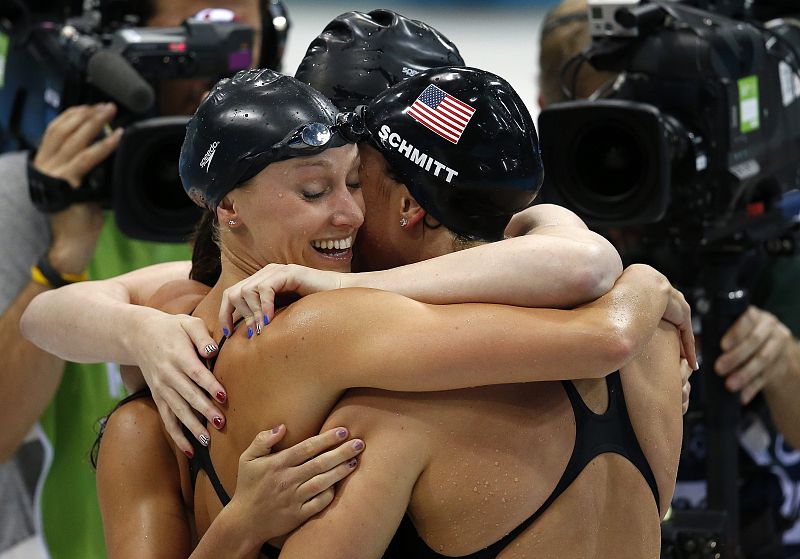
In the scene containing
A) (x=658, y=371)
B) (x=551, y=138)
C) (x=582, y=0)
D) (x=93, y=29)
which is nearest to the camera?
(x=658, y=371)

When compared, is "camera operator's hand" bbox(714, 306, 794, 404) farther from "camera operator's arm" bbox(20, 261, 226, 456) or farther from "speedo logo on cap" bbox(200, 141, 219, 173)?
"speedo logo on cap" bbox(200, 141, 219, 173)

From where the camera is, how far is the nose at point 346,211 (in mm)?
1808

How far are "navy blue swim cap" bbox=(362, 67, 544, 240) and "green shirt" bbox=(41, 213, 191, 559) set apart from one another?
1577 millimetres

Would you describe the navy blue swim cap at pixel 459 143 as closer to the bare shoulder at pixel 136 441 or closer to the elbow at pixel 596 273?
the elbow at pixel 596 273

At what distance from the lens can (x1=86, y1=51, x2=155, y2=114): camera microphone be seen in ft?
9.37

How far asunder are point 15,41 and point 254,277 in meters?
1.80

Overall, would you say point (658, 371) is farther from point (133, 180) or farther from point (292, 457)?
point (133, 180)

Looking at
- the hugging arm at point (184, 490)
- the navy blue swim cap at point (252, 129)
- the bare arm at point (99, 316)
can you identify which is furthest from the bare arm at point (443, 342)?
the bare arm at point (99, 316)

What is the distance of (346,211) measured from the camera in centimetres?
181

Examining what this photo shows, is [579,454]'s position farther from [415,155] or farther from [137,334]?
[137,334]

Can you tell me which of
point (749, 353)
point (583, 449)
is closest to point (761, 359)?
point (749, 353)

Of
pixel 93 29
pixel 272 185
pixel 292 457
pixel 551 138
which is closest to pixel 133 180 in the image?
pixel 93 29

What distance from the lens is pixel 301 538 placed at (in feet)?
5.65

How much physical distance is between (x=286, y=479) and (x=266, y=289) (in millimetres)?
249
